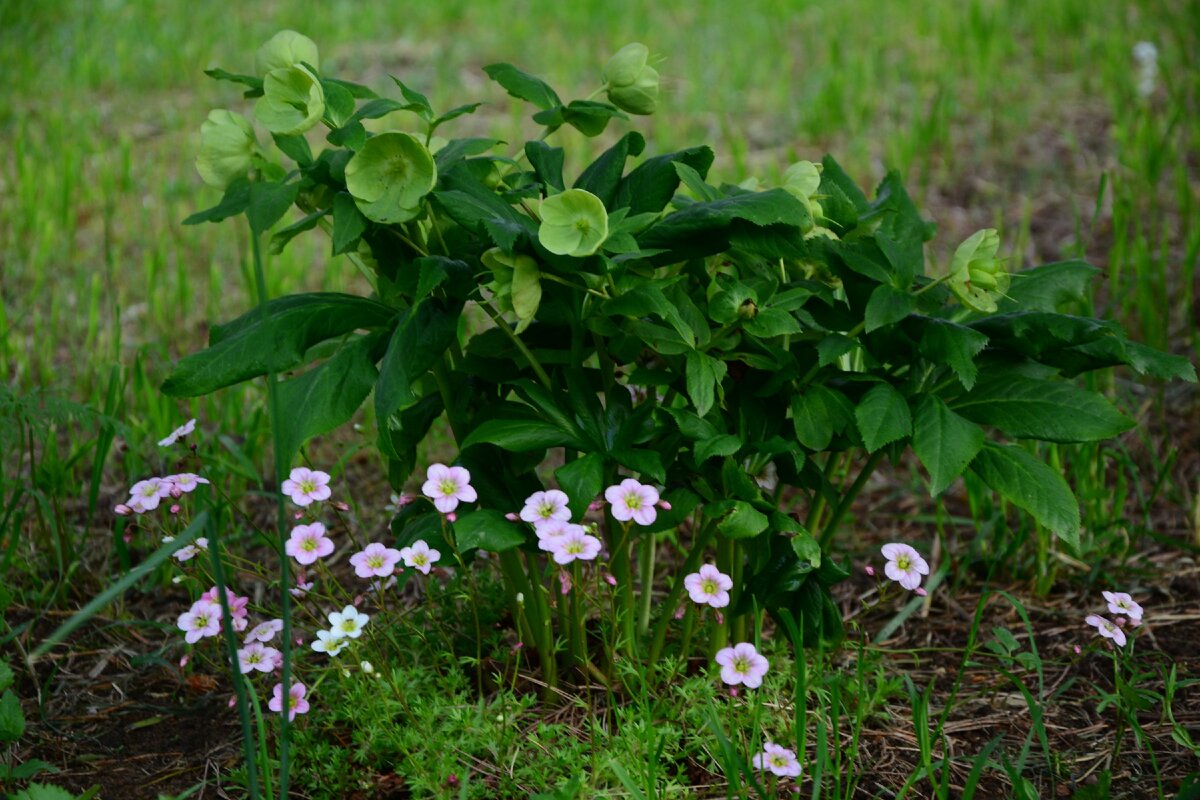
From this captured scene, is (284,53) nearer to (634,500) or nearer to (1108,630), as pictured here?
(634,500)

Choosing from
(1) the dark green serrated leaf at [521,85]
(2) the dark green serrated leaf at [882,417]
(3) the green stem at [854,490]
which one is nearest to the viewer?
(2) the dark green serrated leaf at [882,417]

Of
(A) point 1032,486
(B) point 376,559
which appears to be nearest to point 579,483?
(B) point 376,559

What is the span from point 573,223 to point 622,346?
228 mm

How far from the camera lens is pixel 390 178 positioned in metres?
1.50

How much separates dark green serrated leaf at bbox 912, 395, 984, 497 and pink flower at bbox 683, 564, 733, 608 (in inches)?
12.0

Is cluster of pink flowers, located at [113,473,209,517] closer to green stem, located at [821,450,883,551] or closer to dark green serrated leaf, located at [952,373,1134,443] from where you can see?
green stem, located at [821,450,883,551]

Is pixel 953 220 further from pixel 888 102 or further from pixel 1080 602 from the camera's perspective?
pixel 1080 602

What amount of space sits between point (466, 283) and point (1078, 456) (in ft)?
4.50

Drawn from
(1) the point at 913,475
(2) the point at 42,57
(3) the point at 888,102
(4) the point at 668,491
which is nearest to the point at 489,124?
(3) the point at 888,102

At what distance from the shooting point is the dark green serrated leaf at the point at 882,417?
5.07ft

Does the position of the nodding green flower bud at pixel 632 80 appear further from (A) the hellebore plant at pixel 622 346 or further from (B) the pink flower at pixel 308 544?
(B) the pink flower at pixel 308 544

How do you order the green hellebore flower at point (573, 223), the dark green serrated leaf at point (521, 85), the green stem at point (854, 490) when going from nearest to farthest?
the green hellebore flower at point (573, 223) → the dark green serrated leaf at point (521, 85) → the green stem at point (854, 490)

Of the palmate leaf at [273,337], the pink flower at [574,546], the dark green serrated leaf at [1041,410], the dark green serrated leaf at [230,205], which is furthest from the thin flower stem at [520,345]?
the dark green serrated leaf at [1041,410]

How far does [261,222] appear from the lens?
147 centimetres
